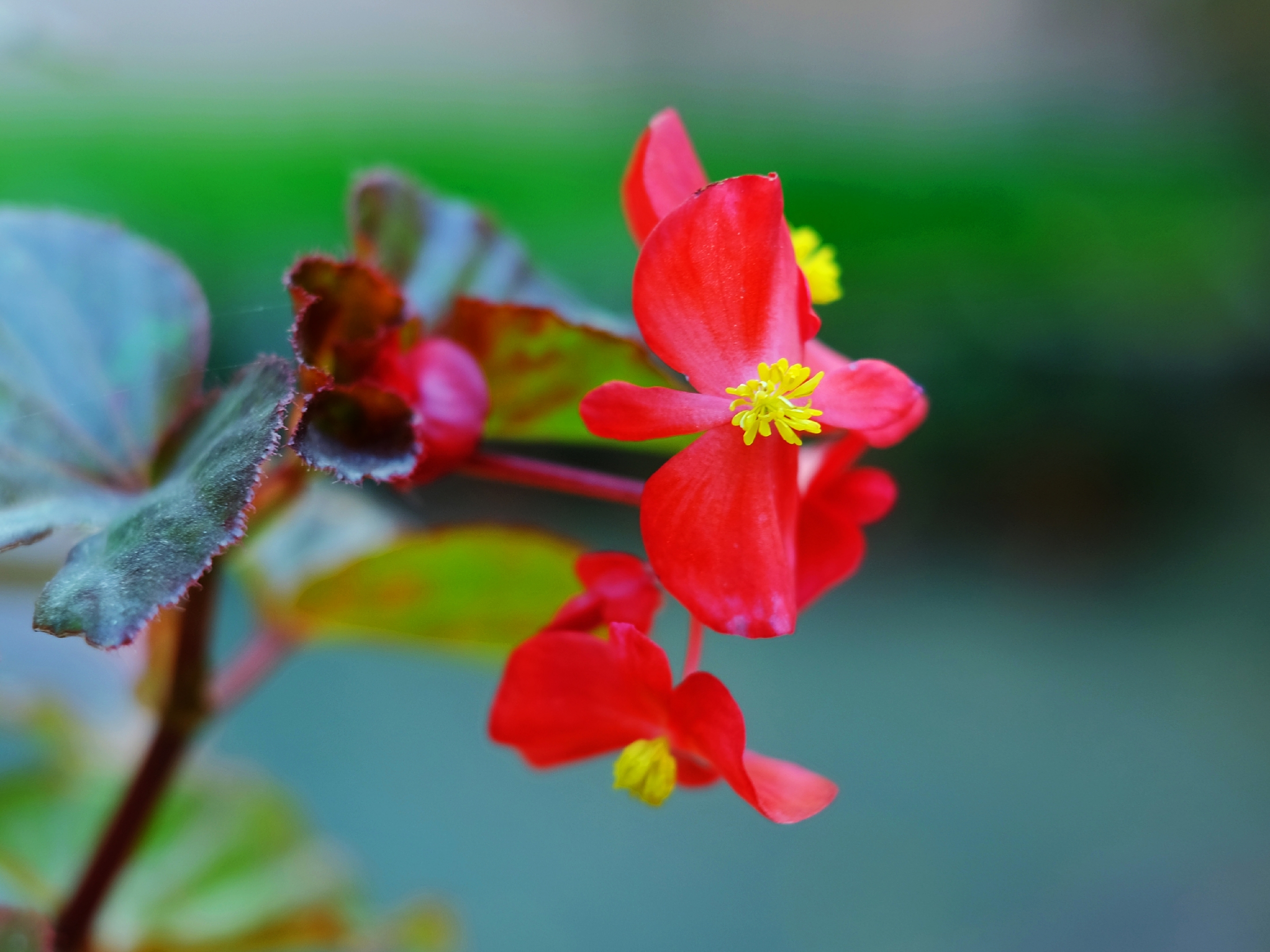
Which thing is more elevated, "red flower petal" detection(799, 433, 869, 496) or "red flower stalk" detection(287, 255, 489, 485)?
"red flower stalk" detection(287, 255, 489, 485)

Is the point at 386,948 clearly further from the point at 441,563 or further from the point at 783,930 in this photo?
the point at 783,930

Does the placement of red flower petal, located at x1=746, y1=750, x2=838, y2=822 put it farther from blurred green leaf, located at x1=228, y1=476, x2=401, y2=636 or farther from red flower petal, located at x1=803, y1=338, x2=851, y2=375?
blurred green leaf, located at x1=228, y1=476, x2=401, y2=636

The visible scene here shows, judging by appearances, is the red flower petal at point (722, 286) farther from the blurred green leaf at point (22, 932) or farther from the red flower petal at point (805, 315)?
the blurred green leaf at point (22, 932)

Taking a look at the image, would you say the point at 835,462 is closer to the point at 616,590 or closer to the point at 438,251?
the point at 616,590

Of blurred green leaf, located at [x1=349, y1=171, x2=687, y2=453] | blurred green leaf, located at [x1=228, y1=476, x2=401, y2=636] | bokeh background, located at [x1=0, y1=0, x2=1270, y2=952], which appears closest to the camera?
blurred green leaf, located at [x1=349, y1=171, x2=687, y2=453]

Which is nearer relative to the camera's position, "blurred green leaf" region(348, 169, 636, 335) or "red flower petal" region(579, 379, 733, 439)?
"red flower petal" region(579, 379, 733, 439)

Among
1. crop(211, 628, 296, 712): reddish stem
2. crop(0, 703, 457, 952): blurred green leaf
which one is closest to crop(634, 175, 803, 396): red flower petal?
crop(211, 628, 296, 712): reddish stem
